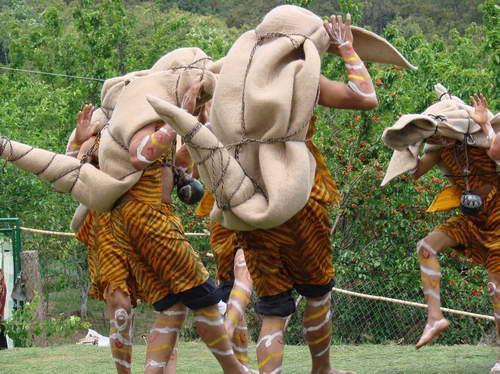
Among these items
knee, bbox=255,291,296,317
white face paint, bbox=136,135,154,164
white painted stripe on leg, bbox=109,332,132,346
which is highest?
white face paint, bbox=136,135,154,164

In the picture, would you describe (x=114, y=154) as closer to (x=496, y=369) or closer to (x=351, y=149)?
(x=496, y=369)

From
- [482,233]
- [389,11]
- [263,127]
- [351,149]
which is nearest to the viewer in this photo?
[263,127]

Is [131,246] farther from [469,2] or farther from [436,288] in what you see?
[469,2]

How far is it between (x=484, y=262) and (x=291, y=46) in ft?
5.90

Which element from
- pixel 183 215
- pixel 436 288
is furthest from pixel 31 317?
pixel 436 288

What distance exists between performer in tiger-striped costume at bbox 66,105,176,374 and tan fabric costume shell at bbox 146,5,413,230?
0.92 meters

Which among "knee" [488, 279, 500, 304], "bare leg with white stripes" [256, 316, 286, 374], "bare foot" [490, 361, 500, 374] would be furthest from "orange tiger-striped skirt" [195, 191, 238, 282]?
"bare foot" [490, 361, 500, 374]

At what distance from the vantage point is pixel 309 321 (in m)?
5.41

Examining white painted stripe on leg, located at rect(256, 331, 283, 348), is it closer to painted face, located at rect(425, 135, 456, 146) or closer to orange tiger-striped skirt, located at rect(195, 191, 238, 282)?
orange tiger-striped skirt, located at rect(195, 191, 238, 282)

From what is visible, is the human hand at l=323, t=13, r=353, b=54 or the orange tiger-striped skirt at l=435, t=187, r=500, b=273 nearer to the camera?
the human hand at l=323, t=13, r=353, b=54

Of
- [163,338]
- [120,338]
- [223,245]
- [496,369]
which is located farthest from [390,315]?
[163,338]

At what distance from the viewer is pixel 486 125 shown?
5.74 meters

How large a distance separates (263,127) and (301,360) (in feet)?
9.06

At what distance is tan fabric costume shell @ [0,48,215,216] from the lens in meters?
5.38
